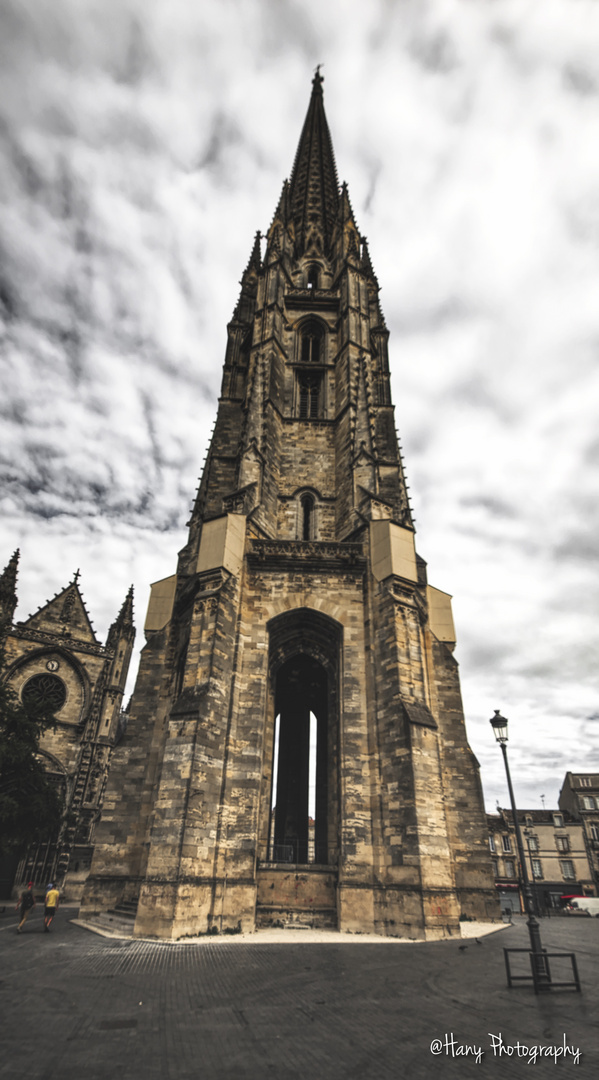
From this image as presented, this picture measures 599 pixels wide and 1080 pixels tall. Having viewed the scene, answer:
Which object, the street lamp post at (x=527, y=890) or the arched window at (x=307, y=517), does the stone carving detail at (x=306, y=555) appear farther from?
the street lamp post at (x=527, y=890)

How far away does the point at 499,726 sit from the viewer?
9906 mm

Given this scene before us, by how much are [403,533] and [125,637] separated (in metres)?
20.0

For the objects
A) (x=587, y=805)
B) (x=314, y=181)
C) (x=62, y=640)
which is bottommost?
(x=587, y=805)

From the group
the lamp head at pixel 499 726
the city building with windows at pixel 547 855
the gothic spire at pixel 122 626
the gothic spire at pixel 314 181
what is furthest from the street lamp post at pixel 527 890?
the city building with windows at pixel 547 855

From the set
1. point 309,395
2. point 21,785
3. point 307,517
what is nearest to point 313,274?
point 309,395

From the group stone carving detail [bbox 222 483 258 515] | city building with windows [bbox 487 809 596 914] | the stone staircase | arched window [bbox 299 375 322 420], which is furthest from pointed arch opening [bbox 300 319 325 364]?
city building with windows [bbox 487 809 596 914]

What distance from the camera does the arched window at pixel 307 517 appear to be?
19250 mm

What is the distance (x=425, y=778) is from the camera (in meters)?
12.0

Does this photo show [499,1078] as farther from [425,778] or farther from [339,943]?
[425,778]

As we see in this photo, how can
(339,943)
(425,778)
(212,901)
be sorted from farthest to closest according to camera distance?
(425,778) < (212,901) < (339,943)

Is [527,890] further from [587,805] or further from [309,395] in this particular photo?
[587,805]

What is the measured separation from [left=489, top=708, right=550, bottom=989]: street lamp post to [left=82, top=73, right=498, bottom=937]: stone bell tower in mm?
2756

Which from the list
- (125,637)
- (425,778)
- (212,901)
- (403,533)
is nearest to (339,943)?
(212,901)

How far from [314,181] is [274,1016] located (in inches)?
1634
